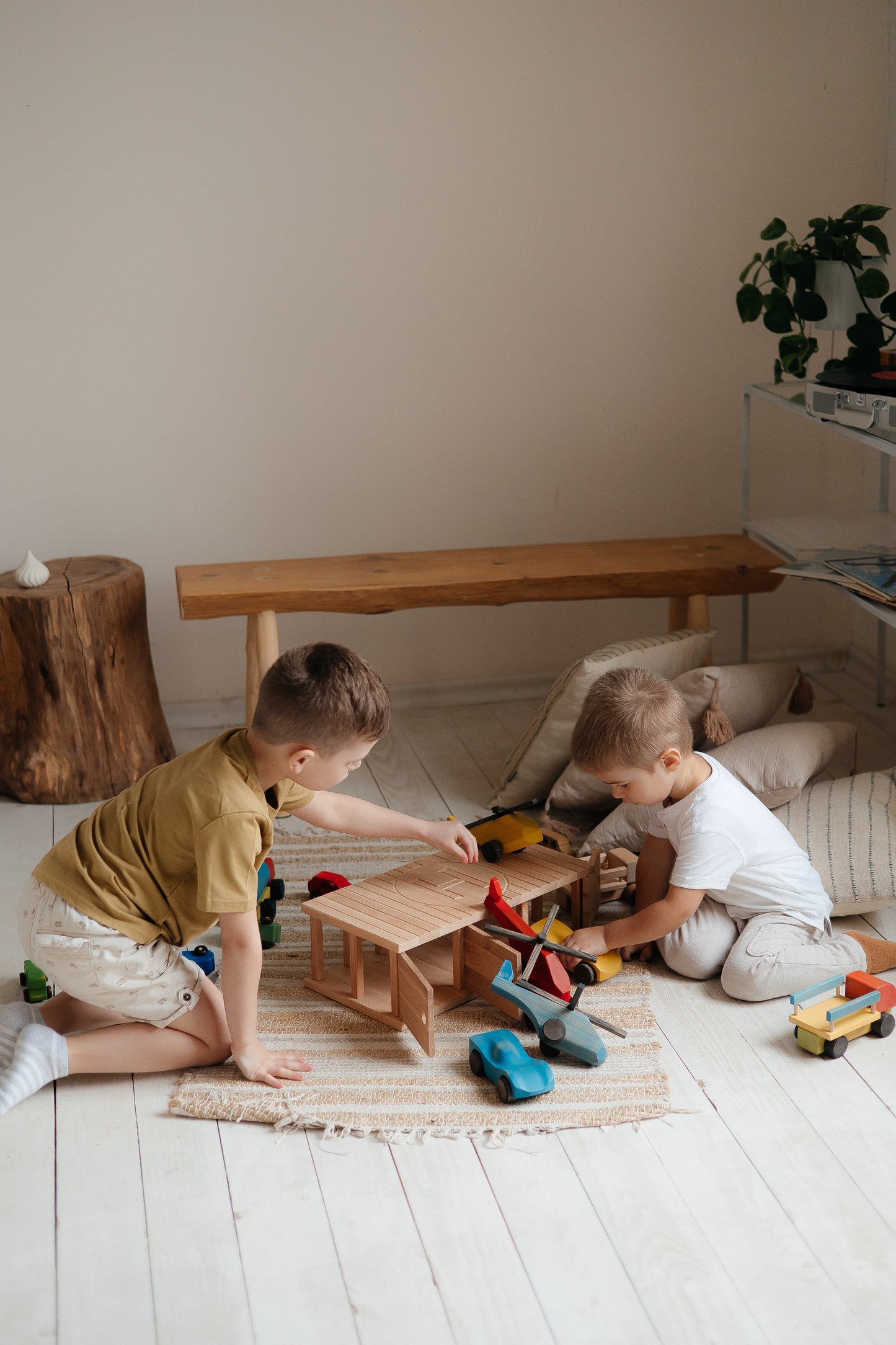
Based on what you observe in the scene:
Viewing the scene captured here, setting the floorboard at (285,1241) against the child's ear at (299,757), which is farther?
the child's ear at (299,757)

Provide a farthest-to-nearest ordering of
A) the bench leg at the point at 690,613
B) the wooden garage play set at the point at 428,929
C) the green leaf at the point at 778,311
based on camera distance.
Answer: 1. the bench leg at the point at 690,613
2. the green leaf at the point at 778,311
3. the wooden garage play set at the point at 428,929

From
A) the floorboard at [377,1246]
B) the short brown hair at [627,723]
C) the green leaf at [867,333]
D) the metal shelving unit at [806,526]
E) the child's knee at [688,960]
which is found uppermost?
the green leaf at [867,333]

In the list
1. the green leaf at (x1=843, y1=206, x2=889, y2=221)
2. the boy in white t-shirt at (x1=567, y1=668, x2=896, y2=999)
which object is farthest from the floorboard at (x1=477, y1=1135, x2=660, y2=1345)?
the green leaf at (x1=843, y1=206, x2=889, y2=221)

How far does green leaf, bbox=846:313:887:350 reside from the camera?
8.54 feet

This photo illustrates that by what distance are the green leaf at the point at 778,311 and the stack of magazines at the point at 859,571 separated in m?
0.51

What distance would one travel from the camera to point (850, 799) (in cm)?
229

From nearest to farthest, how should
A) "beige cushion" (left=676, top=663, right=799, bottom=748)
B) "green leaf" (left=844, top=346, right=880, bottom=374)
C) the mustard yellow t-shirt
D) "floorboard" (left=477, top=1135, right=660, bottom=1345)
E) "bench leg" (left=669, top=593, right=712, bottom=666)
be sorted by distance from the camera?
"floorboard" (left=477, top=1135, right=660, bottom=1345), the mustard yellow t-shirt, "beige cushion" (left=676, top=663, right=799, bottom=748), "green leaf" (left=844, top=346, right=880, bottom=374), "bench leg" (left=669, top=593, right=712, bottom=666)

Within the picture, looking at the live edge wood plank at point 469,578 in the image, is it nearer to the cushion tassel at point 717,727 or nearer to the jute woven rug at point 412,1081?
the cushion tassel at point 717,727

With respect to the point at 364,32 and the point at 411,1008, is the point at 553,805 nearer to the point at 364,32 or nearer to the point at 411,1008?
the point at 411,1008

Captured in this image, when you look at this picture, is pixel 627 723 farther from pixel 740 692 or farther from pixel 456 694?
pixel 456 694

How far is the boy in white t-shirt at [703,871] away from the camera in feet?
6.19

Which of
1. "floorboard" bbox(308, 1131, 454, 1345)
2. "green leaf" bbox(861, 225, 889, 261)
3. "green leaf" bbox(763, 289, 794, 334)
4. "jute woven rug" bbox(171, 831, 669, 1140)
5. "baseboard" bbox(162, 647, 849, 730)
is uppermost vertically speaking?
"green leaf" bbox(861, 225, 889, 261)

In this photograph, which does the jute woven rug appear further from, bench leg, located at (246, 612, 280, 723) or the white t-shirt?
bench leg, located at (246, 612, 280, 723)

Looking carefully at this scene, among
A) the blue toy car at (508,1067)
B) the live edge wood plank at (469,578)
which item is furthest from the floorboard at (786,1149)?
the live edge wood plank at (469,578)
